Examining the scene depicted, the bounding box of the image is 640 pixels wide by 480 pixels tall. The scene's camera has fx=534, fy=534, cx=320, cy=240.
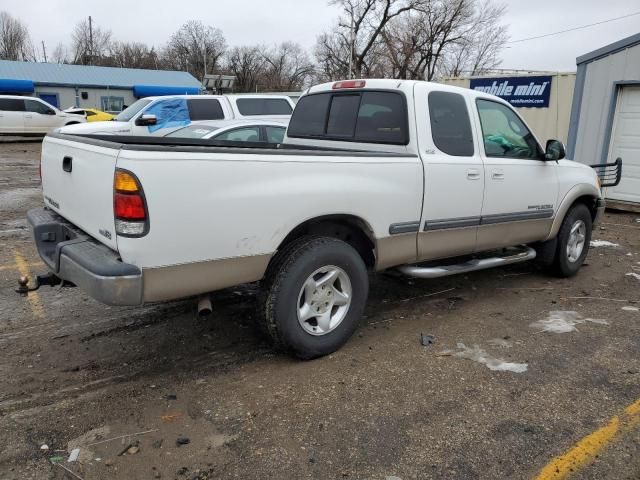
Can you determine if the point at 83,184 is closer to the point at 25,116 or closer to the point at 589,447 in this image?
the point at 589,447

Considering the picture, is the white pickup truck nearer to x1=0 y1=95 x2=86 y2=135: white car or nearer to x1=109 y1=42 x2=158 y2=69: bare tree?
x1=0 y1=95 x2=86 y2=135: white car

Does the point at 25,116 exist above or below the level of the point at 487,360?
above

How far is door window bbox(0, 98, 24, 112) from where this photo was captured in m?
22.6

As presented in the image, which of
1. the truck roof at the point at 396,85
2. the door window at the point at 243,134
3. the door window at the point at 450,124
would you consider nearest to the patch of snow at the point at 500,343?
the door window at the point at 450,124

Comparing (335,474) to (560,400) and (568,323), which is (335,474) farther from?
(568,323)

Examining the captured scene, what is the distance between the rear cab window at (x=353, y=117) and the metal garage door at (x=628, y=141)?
28.0 feet

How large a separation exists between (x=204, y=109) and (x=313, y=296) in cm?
915

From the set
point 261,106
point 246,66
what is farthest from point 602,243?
point 246,66

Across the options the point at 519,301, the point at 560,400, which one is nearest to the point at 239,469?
the point at 560,400

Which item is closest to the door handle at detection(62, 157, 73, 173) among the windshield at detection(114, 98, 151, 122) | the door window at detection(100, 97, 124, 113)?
the windshield at detection(114, 98, 151, 122)

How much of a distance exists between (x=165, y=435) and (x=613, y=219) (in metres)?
9.94

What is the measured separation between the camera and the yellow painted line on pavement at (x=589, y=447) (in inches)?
107

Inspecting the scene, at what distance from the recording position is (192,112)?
11922 millimetres

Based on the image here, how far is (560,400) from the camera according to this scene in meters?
3.42
